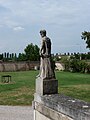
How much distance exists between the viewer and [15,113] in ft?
48.1

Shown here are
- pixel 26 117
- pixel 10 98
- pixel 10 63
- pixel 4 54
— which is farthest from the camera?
pixel 4 54

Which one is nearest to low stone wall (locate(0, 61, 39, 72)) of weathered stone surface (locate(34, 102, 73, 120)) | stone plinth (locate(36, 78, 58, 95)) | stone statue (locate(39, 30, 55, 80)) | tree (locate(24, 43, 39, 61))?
tree (locate(24, 43, 39, 61))

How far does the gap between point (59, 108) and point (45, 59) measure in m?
2.49

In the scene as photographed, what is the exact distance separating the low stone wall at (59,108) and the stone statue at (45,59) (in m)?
0.73

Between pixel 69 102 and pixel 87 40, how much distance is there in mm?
40285

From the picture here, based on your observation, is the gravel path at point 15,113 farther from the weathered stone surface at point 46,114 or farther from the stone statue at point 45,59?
the stone statue at point 45,59

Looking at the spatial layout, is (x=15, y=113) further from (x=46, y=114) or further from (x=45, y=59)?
(x=46, y=114)

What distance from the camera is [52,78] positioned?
9648mm

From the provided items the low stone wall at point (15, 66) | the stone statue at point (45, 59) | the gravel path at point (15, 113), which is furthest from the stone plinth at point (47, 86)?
the low stone wall at point (15, 66)

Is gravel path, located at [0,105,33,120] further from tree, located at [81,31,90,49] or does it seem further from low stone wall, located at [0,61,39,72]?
low stone wall, located at [0,61,39,72]

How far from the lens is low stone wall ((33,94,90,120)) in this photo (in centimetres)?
666

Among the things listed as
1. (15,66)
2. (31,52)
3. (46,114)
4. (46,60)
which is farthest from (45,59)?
(31,52)

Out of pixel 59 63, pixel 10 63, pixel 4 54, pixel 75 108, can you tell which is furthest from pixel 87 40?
pixel 4 54

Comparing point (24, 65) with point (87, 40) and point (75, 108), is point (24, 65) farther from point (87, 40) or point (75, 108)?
point (75, 108)
